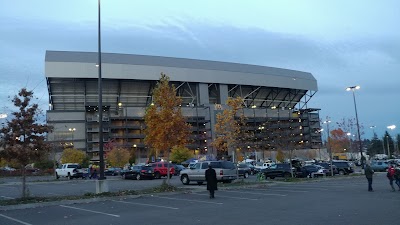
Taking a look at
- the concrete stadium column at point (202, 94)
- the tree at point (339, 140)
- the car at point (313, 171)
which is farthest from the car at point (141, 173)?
the concrete stadium column at point (202, 94)

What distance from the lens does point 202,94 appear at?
114812 mm

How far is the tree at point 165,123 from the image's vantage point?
25.2m

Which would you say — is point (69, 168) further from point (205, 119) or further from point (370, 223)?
point (205, 119)

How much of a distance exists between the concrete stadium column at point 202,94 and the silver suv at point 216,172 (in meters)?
82.9

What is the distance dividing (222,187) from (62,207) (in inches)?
447

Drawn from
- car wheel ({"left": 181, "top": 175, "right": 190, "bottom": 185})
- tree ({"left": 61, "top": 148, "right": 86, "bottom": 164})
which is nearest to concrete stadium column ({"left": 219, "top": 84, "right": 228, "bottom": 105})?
tree ({"left": 61, "top": 148, "right": 86, "bottom": 164})

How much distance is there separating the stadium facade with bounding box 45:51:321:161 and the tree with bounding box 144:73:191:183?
71.6 metres

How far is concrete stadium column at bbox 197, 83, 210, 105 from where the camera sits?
376 feet

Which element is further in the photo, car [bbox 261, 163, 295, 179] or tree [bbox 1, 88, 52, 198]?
car [bbox 261, 163, 295, 179]

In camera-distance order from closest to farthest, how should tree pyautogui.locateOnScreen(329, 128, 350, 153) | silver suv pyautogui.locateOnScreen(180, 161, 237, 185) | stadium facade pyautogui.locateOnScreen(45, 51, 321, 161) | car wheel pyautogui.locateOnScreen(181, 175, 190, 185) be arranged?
silver suv pyautogui.locateOnScreen(180, 161, 237, 185) → car wheel pyautogui.locateOnScreen(181, 175, 190, 185) → tree pyautogui.locateOnScreen(329, 128, 350, 153) → stadium facade pyautogui.locateOnScreen(45, 51, 321, 161)

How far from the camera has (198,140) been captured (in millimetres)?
110000

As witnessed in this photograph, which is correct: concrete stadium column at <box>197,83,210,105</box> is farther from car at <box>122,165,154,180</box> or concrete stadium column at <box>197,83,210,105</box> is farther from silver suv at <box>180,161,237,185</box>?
silver suv at <box>180,161,237,185</box>

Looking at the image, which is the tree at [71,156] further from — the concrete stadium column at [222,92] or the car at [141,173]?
the concrete stadium column at [222,92]

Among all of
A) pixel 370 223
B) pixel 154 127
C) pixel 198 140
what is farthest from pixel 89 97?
pixel 370 223
